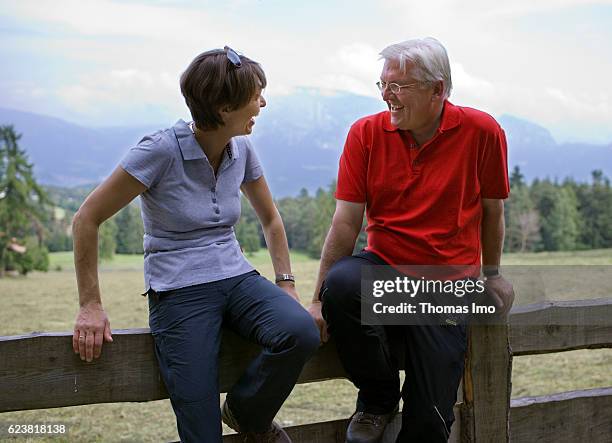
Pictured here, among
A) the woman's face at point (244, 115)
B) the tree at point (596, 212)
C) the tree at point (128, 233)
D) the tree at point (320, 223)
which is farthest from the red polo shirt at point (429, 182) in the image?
the tree at point (596, 212)

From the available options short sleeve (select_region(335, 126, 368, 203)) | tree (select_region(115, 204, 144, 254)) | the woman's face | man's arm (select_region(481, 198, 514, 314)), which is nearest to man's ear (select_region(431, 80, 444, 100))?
short sleeve (select_region(335, 126, 368, 203))

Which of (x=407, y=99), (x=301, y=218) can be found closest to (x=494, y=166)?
(x=407, y=99)

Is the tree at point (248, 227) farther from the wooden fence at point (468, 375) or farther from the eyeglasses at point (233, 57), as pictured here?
the eyeglasses at point (233, 57)

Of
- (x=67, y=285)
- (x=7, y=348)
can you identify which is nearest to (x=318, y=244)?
(x=67, y=285)

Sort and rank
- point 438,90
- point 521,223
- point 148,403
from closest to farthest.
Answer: point 438,90 → point 148,403 → point 521,223

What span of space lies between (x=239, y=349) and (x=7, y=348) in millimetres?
601

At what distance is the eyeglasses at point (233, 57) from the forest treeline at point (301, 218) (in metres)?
9.44

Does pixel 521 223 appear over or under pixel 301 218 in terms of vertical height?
under

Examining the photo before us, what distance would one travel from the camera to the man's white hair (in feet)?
7.25

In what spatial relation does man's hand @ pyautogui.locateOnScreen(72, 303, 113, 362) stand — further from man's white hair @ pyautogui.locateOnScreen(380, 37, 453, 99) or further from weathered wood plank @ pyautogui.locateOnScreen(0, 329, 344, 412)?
man's white hair @ pyautogui.locateOnScreen(380, 37, 453, 99)

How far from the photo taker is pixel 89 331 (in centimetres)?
194

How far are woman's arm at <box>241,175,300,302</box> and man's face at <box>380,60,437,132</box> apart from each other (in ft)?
1.41

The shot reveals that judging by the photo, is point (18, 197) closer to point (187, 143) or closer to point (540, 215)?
point (540, 215)

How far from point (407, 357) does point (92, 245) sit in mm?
902
